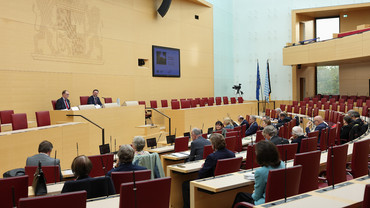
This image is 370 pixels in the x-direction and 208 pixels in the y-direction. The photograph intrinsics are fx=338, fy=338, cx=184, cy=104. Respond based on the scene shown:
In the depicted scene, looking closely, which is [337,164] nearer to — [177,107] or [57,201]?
[57,201]

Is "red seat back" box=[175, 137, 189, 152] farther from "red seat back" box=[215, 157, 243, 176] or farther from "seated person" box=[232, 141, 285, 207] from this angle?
"seated person" box=[232, 141, 285, 207]

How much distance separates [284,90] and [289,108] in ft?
16.2

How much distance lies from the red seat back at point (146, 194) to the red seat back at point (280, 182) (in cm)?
89

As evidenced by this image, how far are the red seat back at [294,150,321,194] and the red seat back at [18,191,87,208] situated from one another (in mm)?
2246

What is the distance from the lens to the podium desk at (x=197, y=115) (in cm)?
1245

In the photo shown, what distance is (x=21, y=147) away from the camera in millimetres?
5910

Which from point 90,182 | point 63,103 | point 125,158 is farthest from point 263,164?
point 63,103

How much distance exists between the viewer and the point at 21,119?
24.4ft

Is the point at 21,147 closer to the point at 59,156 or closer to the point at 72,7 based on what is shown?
the point at 59,156

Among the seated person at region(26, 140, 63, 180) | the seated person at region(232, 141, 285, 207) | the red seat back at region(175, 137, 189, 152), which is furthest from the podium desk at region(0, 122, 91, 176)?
the seated person at region(232, 141, 285, 207)

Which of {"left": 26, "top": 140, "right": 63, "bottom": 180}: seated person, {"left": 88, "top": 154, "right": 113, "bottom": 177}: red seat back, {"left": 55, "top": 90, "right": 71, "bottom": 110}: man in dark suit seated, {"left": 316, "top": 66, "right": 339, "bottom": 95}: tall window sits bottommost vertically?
{"left": 88, "top": 154, "right": 113, "bottom": 177}: red seat back

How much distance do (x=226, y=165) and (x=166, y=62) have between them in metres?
12.0

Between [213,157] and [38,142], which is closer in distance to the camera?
[213,157]

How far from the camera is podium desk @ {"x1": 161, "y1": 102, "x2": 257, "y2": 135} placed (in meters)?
12.5
